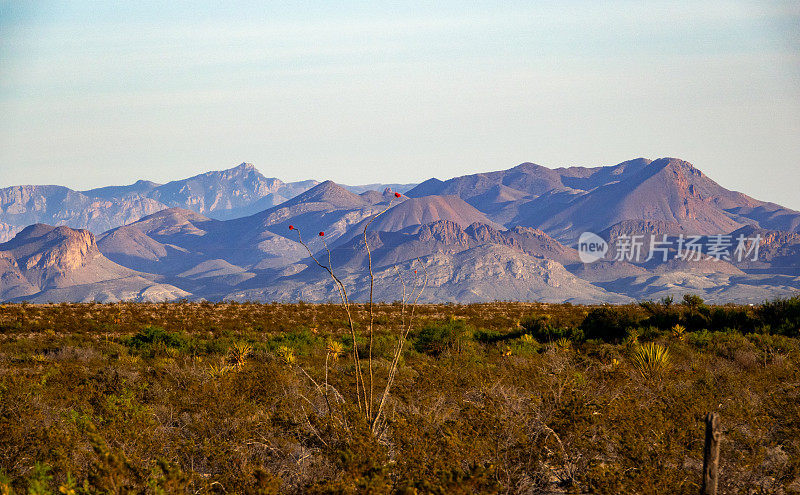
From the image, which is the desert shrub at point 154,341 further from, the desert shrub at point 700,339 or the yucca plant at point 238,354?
the desert shrub at point 700,339

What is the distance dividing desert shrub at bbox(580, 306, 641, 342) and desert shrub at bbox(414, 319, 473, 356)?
531cm

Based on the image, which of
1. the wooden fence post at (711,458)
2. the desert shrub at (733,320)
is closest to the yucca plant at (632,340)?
the desert shrub at (733,320)

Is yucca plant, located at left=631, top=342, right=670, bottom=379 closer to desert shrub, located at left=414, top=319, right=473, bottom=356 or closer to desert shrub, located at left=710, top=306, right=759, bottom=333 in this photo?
desert shrub, located at left=414, top=319, right=473, bottom=356

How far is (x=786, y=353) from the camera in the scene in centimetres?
2009

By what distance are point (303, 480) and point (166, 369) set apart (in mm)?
10183

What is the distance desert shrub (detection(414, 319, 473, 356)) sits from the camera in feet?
84.7

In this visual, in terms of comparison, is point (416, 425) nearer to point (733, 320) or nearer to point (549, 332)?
point (549, 332)

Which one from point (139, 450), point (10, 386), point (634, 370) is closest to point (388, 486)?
point (139, 450)

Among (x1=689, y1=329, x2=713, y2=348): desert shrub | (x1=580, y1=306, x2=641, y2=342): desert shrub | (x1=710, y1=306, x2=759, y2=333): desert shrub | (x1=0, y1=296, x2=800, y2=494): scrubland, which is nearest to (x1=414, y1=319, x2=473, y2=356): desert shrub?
(x1=0, y1=296, x2=800, y2=494): scrubland

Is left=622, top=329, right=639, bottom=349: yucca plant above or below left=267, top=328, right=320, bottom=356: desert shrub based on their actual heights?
above

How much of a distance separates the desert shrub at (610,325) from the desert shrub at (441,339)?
5311 millimetres

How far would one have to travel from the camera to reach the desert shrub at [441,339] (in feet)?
84.7

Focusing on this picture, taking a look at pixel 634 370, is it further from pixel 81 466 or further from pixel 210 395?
pixel 81 466

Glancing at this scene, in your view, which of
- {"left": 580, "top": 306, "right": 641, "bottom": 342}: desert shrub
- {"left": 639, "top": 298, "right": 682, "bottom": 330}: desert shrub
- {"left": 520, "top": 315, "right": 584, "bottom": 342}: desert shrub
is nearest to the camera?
{"left": 520, "top": 315, "right": 584, "bottom": 342}: desert shrub
